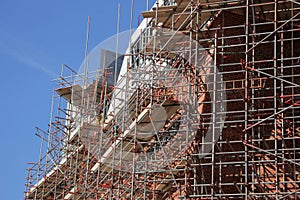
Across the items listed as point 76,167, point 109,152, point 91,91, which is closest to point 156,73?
point 109,152

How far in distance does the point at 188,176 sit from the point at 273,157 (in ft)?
7.49

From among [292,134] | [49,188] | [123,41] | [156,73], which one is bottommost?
[49,188]

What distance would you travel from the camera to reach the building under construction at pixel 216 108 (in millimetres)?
17453

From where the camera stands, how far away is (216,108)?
1922cm

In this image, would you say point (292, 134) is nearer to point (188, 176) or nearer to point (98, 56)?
point (188, 176)

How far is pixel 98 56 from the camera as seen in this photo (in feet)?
102

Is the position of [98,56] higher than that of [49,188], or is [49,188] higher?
[98,56]

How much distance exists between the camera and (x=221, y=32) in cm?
1938

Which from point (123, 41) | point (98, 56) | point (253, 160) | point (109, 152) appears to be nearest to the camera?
point (253, 160)

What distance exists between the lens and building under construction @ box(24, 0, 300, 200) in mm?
17453

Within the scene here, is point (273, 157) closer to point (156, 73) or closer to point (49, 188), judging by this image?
point (156, 73)

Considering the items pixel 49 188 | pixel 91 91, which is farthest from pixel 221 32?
pixel 49 188

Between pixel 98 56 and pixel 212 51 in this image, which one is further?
pixel 98 56

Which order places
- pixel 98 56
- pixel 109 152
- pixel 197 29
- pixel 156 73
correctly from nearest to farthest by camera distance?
pixel 197 29 → pixel 156 73 → pixel 109 152 → pixel 98 56
